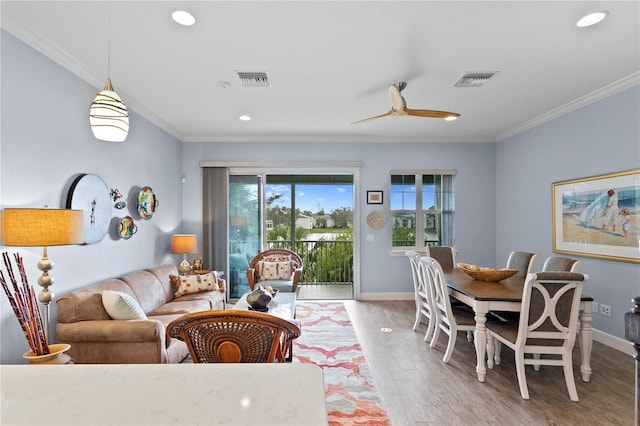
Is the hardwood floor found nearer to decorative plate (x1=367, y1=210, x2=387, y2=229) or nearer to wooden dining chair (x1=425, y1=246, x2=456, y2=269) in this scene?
wooden dining chair (x1=425, y1=246, x2=456, y2=269)

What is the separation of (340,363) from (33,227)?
2.64 metres

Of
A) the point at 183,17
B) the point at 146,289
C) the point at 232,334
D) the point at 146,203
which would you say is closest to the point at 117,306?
the point at 146,289

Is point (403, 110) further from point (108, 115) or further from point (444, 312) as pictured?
point (108, 115)

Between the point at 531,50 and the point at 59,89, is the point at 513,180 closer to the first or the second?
the point at 531,50

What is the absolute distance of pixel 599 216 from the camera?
3.68 metres

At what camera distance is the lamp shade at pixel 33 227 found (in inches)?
80.0

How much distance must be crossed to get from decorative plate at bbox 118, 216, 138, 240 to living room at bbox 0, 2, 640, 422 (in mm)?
95

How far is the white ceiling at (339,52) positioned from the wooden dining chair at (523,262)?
1.82 metres

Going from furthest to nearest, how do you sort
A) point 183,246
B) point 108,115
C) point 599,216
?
point 183,246 < point 599,216 < point 108,115

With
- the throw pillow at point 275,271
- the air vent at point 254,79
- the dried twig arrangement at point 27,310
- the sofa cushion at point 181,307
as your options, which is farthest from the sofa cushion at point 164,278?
the air vent at point 254,79

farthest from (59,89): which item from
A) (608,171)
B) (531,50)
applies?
(608,171)

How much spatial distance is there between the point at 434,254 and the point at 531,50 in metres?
2.54

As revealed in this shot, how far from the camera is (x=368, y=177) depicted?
Result: 561 centimetres

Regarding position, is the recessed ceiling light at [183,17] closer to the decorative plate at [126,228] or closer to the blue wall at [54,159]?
the blue wall at [54,159]
